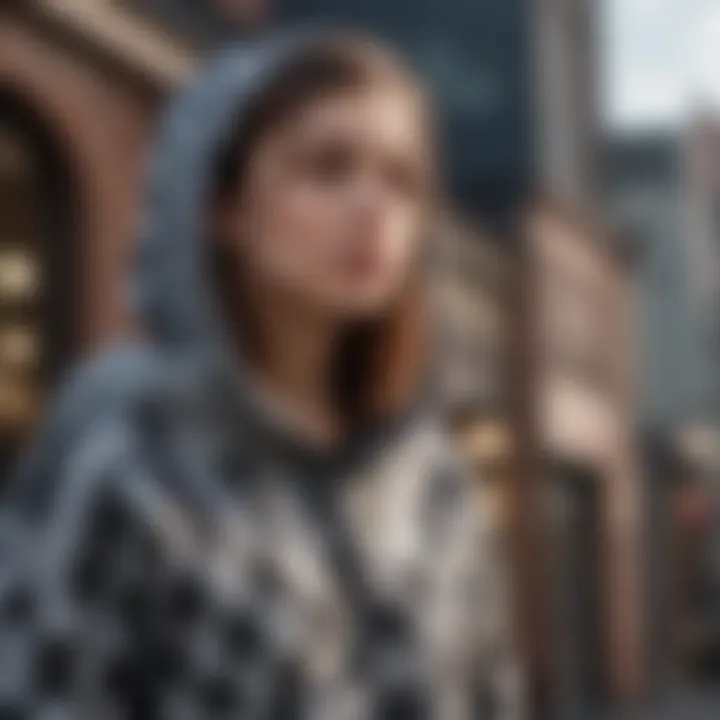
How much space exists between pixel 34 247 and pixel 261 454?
5.30m

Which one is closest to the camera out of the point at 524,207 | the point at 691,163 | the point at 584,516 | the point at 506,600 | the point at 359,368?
the point at 359,368

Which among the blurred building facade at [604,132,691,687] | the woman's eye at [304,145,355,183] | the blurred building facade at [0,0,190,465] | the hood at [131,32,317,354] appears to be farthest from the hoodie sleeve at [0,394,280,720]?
the blurred building facade at [604,132,691,687]

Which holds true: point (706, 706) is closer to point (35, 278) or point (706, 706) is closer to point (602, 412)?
point (602, 412)

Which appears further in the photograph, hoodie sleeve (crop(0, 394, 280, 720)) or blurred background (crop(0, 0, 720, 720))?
blurred background (crop(0, 0, 720, 720))

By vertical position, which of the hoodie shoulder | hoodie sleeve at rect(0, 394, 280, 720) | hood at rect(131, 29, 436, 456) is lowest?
hoodie sleeve at rect(0, 394, 280, 720)

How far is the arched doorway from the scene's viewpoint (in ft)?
20.9

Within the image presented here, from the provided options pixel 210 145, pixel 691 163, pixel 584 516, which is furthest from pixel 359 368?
pixel 584 516

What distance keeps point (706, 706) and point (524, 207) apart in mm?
3620

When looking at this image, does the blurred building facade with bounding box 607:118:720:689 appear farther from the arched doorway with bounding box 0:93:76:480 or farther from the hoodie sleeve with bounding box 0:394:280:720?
the hoodie sleeve with bounding box 0:394:280:720

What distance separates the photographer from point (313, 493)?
4.83 feet

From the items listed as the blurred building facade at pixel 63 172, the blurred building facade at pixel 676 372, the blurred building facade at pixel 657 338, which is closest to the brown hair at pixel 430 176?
the blurred building facade at pixel 63 172

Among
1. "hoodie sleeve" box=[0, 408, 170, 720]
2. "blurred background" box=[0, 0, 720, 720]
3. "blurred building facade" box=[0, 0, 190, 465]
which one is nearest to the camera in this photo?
"hoodie sleeve" box=[0, 408, 170, 720]

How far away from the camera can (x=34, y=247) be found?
6.61 meters

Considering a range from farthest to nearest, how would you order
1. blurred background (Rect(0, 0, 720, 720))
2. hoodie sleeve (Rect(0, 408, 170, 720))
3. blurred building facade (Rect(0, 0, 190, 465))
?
blurred background (Rect(0, 0, 720, 720)) < blurred building facade (Rect(0, 0, 190, 465)) < hoodie sleeve (Rect(0, 408, 170, 720))
